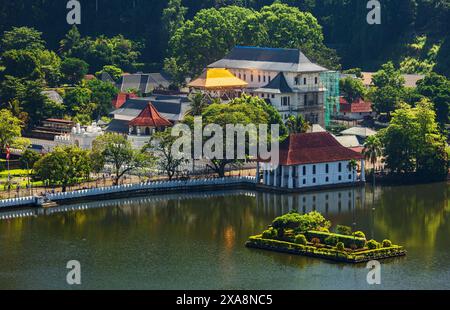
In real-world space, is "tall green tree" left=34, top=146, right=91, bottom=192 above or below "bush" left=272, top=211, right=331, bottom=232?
above

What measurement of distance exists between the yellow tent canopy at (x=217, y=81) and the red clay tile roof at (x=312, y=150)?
85.9 feet

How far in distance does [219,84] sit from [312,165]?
95.5 feet

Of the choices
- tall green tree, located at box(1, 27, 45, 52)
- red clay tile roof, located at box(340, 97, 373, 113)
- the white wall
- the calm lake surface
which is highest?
tall green tree, located at box(1, 27, 45, 52)

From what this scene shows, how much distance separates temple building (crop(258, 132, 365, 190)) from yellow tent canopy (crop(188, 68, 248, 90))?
26175 millimetres

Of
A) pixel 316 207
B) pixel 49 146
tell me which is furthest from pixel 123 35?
pixel 316 207

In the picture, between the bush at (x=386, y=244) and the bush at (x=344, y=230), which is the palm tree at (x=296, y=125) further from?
the bush at (x=386, y=244)

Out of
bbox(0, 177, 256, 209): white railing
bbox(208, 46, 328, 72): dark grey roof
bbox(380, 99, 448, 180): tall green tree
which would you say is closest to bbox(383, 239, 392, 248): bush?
bbox(0, 177, 256, 209): white railing

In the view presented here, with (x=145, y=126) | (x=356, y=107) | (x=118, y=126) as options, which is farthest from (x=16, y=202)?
(x=356, y=107)

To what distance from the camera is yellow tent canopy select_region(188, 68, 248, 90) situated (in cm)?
14200

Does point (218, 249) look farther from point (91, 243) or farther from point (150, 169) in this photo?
point (150, 169)

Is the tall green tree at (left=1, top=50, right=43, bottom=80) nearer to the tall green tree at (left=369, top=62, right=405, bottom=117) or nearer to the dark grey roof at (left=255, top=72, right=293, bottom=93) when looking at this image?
the dark grey roof at (left=255, top=72, right=293, bottom=93)

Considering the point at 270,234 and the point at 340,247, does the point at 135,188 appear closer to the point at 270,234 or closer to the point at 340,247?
the point at 270,234

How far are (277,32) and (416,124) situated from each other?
43.6 metres

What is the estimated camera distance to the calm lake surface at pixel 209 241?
8638 centimetres
